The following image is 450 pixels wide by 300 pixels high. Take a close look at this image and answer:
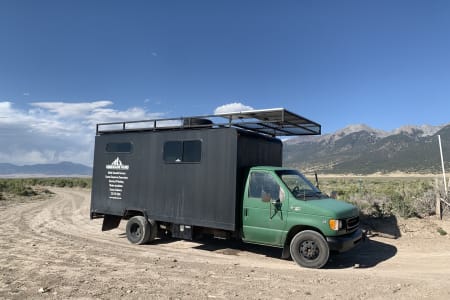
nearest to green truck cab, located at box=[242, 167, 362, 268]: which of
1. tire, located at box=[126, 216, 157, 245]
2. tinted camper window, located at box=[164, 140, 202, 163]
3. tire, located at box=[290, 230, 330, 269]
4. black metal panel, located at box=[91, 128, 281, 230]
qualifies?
tire, located at box=[290, 230, 330, 269]

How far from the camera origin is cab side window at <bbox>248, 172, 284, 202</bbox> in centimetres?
782

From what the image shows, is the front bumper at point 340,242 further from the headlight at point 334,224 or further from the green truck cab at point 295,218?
the headlight at point 334,224

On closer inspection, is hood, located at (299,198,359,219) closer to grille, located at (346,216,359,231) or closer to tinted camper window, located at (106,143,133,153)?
grille, located at (346,216,359,231)

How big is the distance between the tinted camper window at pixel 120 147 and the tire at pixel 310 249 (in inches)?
219

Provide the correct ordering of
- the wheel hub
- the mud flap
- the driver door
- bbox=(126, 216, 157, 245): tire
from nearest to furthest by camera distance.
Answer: the wheel hub < the driver door < bbox=(126, 216, 157, 245): tire < the mud flap

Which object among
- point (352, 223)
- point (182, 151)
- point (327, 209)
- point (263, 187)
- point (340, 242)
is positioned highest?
point (182, 151)

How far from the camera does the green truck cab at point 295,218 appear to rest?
7.18 m

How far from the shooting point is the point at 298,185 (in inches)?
318

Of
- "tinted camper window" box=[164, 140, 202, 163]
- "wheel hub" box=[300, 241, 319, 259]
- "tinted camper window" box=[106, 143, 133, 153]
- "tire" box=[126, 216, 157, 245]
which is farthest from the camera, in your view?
"tinted camper window" box=[106, 143, 133, 153]

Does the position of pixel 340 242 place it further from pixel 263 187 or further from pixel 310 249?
pixel 263 187

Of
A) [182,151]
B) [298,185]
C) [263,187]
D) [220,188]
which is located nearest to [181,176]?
[182,151]

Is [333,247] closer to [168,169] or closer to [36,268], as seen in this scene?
[168,169]

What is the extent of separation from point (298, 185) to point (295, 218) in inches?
36.5

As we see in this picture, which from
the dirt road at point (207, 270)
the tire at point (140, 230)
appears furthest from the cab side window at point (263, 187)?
the tire at point (140, 230)
